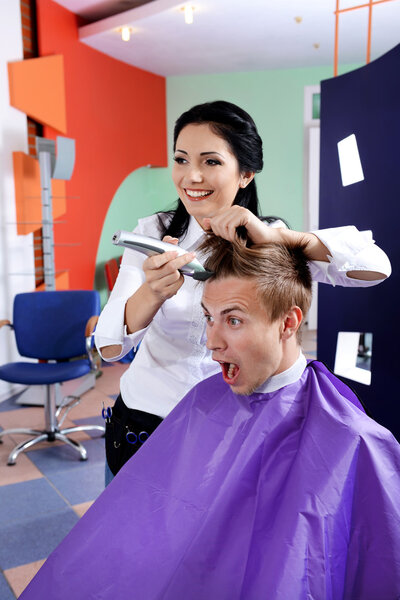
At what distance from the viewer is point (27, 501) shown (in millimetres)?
2674

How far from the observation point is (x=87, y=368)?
3252 millimetres

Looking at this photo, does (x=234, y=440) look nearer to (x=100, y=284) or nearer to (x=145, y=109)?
(x=100, y=284)

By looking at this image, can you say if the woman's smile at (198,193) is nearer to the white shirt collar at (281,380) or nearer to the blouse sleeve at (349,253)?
the blouse sleeve at (349,253)

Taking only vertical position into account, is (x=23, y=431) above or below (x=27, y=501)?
above

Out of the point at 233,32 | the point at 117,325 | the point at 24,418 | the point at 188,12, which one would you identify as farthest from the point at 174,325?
the point at 233,32

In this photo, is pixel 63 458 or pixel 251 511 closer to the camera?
pixel 251 511

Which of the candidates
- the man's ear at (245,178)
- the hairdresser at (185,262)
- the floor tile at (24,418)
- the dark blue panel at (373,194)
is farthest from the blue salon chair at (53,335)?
the man's ear at (245,178)

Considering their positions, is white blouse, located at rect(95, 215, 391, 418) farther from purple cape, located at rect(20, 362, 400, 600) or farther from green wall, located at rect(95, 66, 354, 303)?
green wall, located at rect(95, 66, 354, 303)

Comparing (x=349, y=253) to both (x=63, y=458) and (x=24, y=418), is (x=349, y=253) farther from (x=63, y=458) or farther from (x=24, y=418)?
(x=24, y=418)

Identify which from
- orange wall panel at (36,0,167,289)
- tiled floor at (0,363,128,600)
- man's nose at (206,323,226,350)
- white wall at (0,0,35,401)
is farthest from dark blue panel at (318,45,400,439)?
orange wall panel at (36,0,167,289)

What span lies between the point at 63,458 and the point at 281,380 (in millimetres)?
2309

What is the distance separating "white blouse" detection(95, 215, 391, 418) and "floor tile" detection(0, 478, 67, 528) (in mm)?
1563

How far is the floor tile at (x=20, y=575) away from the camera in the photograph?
6.70 ft

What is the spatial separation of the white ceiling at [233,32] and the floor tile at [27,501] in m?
3.71
